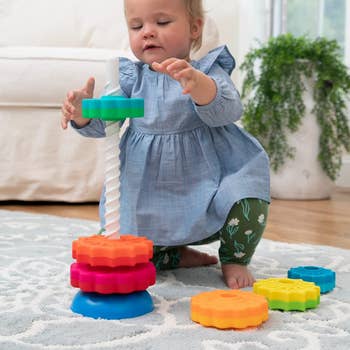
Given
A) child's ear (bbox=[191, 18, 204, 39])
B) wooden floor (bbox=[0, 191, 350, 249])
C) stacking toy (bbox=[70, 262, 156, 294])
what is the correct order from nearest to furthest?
stacking toy (bbox=[70, 262, 156, 294])
child's ear (bbox=[191, 18, 204, 39])
wooden floor (bbox=[0, 191, 350, 249])

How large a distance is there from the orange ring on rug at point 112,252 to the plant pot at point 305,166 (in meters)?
1.50

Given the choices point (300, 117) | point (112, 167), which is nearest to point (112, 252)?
point (112, 167)

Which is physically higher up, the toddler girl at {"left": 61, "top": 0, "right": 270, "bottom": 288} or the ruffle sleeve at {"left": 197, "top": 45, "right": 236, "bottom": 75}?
the ruffle sleeve at {"left": 197, "top": 45, "right": 236, "bottom": 75}

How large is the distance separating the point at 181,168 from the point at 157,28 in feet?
0.77

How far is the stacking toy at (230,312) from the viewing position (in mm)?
834

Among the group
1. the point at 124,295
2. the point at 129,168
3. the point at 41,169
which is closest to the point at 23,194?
the point at 41,169

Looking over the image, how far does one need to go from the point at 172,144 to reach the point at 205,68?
0.14 meters

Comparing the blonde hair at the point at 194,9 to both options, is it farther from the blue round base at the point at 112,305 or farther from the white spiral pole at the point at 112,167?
the blue round base at the point at 112,305

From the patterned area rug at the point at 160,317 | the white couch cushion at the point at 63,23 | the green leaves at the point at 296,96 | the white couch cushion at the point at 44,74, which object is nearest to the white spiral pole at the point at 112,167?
the patterned area rug at the point at 160,317

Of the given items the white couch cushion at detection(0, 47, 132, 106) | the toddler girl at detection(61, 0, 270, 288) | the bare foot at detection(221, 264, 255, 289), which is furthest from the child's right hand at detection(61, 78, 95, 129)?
the white couch cushion at detection(0, 47, 132, 106)

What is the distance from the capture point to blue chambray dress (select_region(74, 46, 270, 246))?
112 centimetres

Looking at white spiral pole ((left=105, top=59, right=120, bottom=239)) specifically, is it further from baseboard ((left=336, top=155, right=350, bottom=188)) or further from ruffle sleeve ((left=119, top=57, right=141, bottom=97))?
baseboard ((left=336, top=155, right=350, bottom=188))

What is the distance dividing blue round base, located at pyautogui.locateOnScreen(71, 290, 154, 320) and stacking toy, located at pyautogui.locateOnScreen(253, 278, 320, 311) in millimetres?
168

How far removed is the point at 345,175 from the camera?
2689mm
